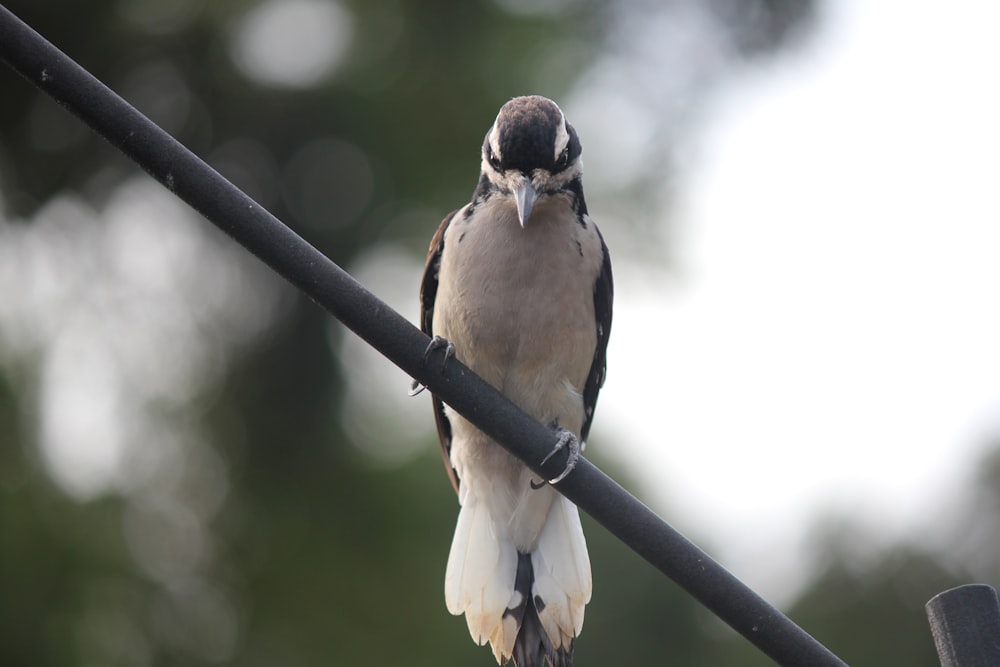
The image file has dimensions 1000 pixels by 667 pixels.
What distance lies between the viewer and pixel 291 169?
34.8 ft

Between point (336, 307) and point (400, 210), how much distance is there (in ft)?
26.7

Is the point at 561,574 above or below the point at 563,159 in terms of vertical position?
below

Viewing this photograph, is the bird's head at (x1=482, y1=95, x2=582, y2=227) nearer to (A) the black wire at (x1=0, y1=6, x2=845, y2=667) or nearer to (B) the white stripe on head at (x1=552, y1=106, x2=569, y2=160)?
(B) the white stripe on head at (x1=552, y1=106, x2=569, y2=160)

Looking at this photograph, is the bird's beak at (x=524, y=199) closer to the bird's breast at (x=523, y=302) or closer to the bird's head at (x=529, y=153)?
the bird's head at (x=529, y=153)

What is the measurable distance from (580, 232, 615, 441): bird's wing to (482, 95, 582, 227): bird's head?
0.42m

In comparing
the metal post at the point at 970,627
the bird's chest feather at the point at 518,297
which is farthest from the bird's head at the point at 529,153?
the metal post at the point at 970,627

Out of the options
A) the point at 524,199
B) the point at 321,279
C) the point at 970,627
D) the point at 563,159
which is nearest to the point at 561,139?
the point at 563,159

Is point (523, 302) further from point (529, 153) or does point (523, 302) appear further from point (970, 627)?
point (970, 627)

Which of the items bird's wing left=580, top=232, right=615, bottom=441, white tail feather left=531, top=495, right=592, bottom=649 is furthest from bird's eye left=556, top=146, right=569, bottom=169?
white tail feather left=531, top=495, right=592, bottom=649

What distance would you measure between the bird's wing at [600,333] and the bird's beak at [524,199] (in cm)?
52

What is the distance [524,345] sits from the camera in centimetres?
446

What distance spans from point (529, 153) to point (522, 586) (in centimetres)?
183

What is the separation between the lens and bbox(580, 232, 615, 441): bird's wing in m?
4.84

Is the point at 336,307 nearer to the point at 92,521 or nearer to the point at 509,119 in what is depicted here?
the point at 509,119
